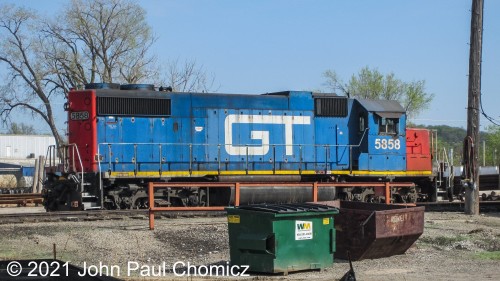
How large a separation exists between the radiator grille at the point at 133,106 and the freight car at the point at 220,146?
3 centimetres

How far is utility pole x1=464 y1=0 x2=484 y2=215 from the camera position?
21453mm

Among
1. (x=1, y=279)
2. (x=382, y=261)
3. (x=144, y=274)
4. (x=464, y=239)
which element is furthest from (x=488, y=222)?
(x=1, y=279)

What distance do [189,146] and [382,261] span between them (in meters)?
10.2

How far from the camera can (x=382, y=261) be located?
13.2 meters

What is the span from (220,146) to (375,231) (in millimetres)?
10298

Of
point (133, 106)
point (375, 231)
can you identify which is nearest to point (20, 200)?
point (133, 106)

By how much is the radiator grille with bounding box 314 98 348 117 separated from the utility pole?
168 inches

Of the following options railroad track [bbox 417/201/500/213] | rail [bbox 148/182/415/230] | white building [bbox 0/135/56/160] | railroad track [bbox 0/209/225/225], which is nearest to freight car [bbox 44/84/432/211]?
railroad track [bbox 417/201/500/213]

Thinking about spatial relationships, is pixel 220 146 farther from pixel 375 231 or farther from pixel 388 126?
pixel 375 231

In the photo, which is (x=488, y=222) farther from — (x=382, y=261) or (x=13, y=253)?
(x=13, y=253)

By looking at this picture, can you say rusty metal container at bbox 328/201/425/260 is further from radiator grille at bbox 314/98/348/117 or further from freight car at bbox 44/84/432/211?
radiator grille at bbox 314/98/348/117

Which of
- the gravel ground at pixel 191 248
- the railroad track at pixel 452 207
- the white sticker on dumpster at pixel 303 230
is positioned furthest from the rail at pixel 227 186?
the railroad track at pixel 452 207

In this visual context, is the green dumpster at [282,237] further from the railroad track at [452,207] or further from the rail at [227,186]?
the railroad track at [452,207]

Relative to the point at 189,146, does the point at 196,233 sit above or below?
below
